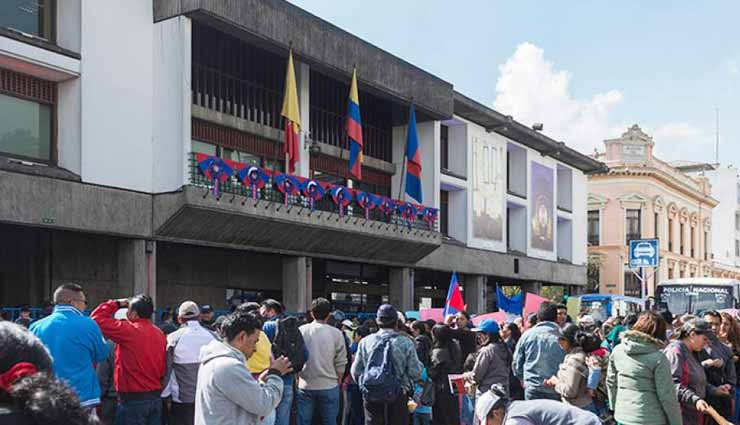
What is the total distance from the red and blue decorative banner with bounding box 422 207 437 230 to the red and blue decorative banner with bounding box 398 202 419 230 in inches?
24.4

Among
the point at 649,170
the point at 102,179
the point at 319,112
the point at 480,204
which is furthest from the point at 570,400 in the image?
the point at 649,170

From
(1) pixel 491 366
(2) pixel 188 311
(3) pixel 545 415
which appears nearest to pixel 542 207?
(1) pixel 491 366

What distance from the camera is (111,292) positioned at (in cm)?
2102

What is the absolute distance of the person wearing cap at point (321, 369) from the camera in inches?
386

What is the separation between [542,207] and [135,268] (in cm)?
2461

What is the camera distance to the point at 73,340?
6.97 metres

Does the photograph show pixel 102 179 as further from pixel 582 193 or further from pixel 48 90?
pixel 582 193

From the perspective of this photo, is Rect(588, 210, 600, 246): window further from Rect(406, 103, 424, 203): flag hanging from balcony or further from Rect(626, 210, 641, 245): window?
Rect(406, 103, 424, 203): flag hanging from balcony

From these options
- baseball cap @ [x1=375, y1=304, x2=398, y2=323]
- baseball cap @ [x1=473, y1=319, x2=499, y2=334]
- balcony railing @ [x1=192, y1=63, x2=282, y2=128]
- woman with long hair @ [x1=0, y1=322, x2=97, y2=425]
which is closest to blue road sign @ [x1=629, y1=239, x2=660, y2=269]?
balcony railing @ [x1=192, y1=63, x2=282, y2=128]

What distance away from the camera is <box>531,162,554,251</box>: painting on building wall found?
3916cm

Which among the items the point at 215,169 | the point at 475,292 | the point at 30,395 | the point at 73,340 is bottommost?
the point at 475,292

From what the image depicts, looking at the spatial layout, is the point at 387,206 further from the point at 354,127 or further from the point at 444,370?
the point at 444,370

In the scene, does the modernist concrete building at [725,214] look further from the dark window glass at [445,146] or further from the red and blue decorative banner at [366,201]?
the red and blue decorative banner at [366,201]

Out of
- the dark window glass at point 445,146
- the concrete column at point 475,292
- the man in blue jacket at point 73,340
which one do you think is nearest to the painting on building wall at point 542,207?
the concrete column at point 475,292
